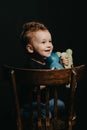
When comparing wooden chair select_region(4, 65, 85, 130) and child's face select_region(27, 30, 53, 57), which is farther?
child's face select_region(27, 30, 53, 57)

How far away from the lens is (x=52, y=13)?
317 centimetres

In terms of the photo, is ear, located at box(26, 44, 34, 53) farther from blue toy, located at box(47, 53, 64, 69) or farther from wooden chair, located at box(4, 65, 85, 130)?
wooden chair, located at box(4, 65, 85, 130)

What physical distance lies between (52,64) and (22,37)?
0.29m

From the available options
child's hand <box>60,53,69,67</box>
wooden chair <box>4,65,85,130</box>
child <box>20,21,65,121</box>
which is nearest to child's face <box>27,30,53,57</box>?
child <box>20,21,65,121</box>

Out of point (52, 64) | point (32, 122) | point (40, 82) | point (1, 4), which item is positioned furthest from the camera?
point (1, 4)

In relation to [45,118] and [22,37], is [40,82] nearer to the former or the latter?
[45,118]

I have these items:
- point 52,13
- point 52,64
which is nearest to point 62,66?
point 52,64

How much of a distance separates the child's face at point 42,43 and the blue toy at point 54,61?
0.06 meters

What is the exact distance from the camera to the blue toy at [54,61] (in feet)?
7.68

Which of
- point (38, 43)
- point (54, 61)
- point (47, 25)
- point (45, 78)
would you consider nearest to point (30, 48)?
point (38, 43)

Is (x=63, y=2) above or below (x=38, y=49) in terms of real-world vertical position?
above

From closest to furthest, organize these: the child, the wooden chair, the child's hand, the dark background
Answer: the wooden chair
the child
the child's hand
the dark background

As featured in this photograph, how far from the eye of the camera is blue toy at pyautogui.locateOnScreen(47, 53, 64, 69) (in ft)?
7.68

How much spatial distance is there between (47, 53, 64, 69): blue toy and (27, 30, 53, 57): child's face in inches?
2.2
